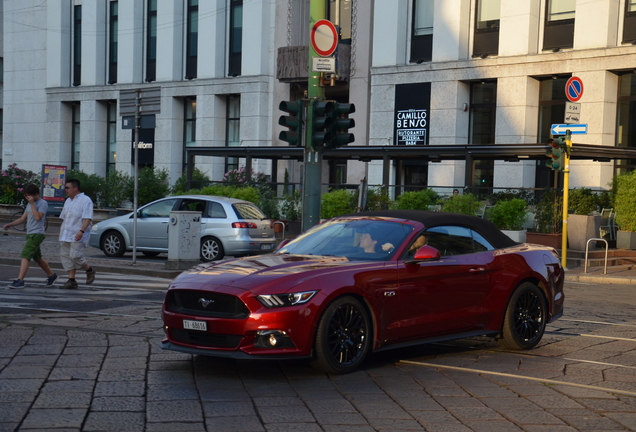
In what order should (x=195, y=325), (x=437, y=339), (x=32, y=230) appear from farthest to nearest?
1. (x=32, y=230)
2. (x=437, y=339)
3. (x=195, y=325)

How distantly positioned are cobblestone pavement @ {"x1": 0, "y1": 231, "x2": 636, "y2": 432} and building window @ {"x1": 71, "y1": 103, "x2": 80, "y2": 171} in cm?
4099

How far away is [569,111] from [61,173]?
875 inches

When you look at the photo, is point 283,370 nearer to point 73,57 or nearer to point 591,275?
point 591,275

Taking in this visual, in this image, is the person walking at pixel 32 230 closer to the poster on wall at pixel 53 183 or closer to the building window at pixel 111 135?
the poster on wall at pixel 53 183

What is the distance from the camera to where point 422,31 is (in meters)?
34.6

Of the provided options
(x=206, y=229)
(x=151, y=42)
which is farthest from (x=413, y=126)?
(x=151, y=42)

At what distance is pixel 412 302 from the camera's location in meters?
7.65

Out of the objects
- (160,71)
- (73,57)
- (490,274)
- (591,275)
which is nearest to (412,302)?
(490,274)

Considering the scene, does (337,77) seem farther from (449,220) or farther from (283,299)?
(283,299)

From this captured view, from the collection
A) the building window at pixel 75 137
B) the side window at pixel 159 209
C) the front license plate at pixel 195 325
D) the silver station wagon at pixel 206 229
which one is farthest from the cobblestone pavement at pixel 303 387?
the building window at pixel 75 137

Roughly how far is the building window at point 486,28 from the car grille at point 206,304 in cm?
2727

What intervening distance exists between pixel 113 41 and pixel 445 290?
41.3 meters

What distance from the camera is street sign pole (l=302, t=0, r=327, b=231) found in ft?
48.1

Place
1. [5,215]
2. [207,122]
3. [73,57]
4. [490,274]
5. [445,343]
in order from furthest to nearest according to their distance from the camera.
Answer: [73,57] → [207,122] → [5,215] → [445,343] → [490,274]
